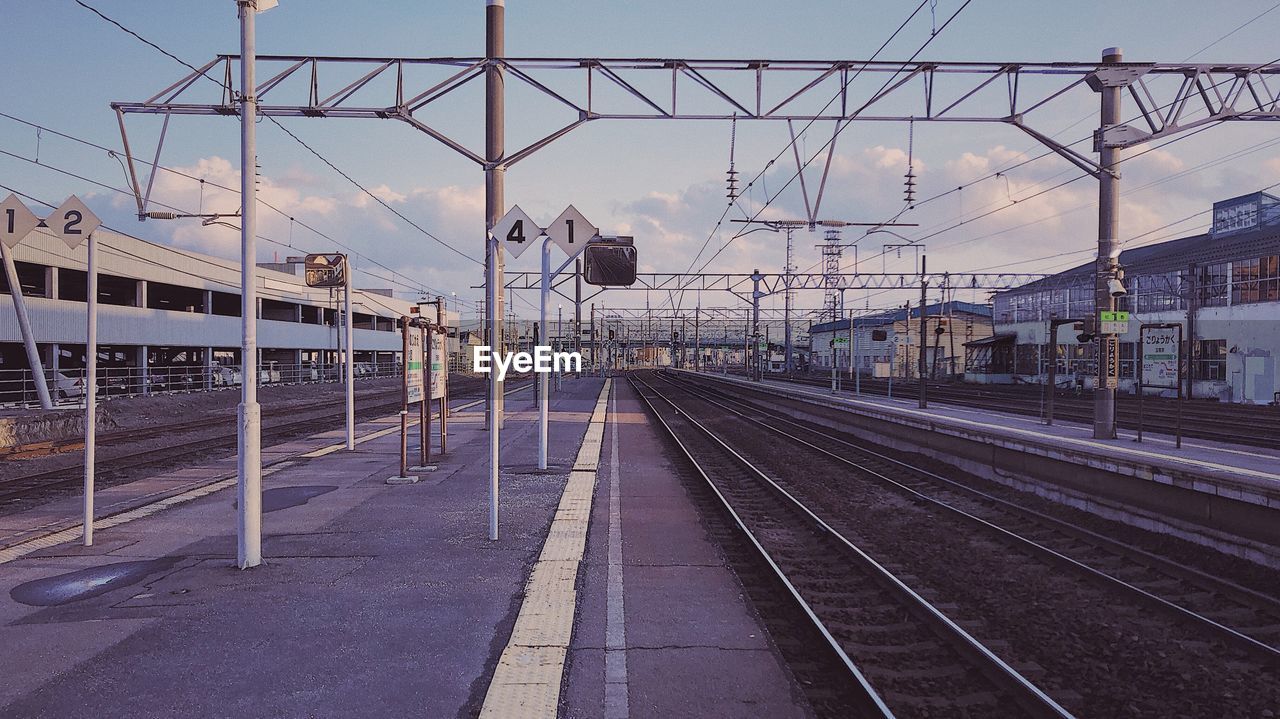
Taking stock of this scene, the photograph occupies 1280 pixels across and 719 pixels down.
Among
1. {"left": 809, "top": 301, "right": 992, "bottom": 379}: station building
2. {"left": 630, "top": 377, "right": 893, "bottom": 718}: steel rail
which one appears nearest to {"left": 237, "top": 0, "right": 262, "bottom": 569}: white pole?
{"left": 630, "top": 377, "right": 893, "bottom": 718}: steel rail

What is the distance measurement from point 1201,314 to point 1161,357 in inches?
1118

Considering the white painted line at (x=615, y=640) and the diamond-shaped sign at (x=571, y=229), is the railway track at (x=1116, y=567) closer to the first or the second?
the white painted line at (x=615, y=640)

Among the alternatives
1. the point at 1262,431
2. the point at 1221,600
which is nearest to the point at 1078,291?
the point at 1262,431

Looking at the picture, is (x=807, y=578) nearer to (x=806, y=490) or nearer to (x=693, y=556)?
(x=693, y=556)

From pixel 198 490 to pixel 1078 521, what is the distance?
11896 mm

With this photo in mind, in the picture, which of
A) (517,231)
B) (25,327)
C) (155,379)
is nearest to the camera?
(517,231)

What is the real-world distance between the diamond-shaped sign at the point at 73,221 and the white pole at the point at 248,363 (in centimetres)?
187

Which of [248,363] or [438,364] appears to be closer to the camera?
[248,363]

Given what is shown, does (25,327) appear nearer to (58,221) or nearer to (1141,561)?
(58,221)

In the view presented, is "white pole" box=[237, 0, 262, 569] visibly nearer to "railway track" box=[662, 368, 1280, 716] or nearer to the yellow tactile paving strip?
the yellow tactile paving strip

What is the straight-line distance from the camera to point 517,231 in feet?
26.9

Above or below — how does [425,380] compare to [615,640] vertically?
above

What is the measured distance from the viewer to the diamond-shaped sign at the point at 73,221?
743 cm

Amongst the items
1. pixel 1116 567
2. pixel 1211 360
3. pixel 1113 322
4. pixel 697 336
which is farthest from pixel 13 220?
pixel 697 336
